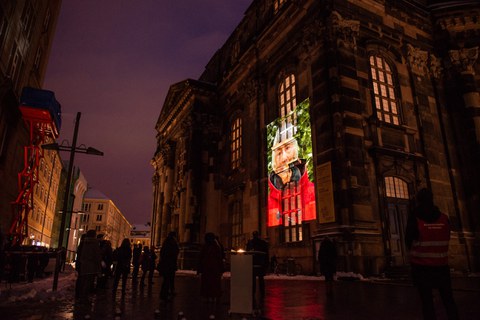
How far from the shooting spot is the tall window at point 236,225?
22.0m

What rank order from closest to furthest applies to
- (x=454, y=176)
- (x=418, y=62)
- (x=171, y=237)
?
(x=171, y=237) → (x=454, y=176) → (x=418, y=62)

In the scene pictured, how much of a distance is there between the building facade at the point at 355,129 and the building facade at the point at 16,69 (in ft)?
39.1

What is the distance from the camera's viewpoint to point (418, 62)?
18625 mm

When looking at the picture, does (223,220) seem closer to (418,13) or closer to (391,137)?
(391,137)

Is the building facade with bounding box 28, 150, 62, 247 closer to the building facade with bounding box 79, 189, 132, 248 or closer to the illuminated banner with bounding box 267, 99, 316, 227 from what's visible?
the illuminated banner with bounding box 267, 99, 316, 227

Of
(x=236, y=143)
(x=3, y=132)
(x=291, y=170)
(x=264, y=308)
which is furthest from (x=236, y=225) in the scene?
(x=264, y=308)

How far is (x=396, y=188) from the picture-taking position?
50.6ft

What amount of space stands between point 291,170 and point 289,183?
74 cm

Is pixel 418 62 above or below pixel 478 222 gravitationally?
above

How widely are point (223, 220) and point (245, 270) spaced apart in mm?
18908

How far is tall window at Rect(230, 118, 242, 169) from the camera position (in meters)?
24.1

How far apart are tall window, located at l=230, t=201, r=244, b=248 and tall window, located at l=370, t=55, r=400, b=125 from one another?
11.1m

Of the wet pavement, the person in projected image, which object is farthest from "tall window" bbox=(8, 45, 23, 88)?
the person in projected image

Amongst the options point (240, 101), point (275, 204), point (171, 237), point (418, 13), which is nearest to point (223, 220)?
point (275, 204)
